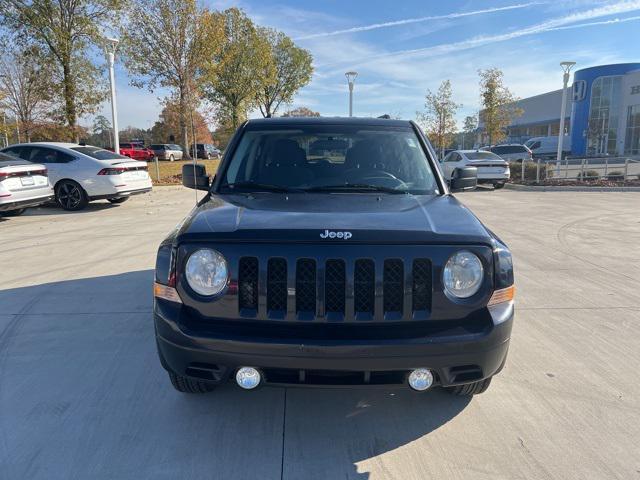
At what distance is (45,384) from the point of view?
10.4ft

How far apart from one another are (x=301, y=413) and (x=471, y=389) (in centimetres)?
104

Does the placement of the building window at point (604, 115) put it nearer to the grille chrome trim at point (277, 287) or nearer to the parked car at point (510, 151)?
the parked car at point (510, 151)

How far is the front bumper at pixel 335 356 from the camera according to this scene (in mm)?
2236

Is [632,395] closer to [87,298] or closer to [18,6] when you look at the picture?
[87,298]

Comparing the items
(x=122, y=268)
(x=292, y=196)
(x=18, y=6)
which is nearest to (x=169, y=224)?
(x=122, y=268)

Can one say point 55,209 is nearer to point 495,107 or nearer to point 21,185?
point 21,185

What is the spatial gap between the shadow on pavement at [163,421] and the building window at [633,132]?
51460 millimetres

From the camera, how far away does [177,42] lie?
22.5 metres

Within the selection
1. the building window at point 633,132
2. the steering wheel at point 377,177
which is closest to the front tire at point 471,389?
the steering wheel at point 377,177

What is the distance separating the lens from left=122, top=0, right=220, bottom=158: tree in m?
21.7

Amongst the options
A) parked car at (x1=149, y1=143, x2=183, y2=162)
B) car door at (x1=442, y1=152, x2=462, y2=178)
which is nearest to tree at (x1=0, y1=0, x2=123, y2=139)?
A: car door at (x1=442, y1=152, x2=462, y2=178)

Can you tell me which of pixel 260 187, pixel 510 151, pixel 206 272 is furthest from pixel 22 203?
pixel 510 151

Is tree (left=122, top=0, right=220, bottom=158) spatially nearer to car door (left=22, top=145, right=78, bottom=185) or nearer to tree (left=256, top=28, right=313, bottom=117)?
car door (left=22, top=145, right=78, bottom=185)

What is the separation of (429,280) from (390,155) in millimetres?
1620
